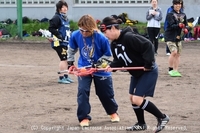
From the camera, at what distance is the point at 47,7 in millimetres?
26188

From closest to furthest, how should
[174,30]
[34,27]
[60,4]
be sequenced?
[60,4]
[174,30]
[34,27]

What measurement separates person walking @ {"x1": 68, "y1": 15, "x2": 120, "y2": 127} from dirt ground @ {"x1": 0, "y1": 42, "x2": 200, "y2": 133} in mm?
201

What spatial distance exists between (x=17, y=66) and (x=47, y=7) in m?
11.5

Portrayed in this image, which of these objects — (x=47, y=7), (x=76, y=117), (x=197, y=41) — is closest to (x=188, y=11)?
(x=197, y=41)

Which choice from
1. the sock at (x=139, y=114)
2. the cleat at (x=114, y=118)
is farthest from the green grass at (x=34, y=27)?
the sock at (x=139, y=114)

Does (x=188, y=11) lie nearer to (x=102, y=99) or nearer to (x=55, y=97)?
(x=55, y=97)

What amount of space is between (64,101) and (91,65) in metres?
1.87

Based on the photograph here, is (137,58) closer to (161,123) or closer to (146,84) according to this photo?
(146,84)

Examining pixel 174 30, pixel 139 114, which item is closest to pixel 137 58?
pixel 139 114

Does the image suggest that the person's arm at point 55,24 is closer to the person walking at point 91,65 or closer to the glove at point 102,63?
the person walking at point 91,65

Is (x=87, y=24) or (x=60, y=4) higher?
(x=60, y=4)

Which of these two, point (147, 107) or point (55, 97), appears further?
point (55, 97)

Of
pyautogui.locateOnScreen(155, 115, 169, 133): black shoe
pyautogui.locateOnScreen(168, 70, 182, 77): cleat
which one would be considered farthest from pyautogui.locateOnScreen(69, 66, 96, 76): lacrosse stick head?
pyautogui.locateOnScreen(168, 70, 182, 77): cleat

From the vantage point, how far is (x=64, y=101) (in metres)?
10.1
